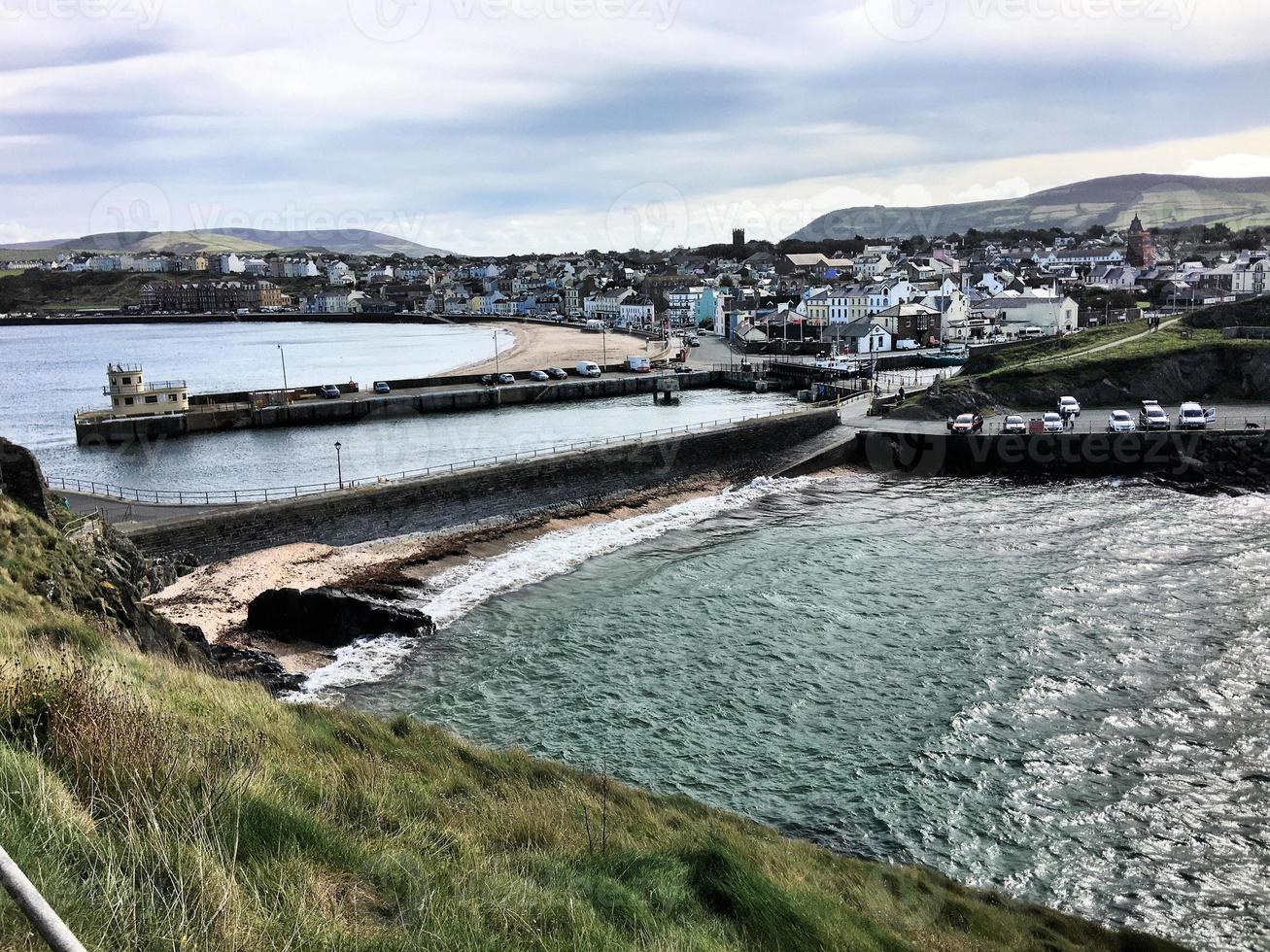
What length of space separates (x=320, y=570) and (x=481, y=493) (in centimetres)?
630

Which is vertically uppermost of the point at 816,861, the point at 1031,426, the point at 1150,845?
the point at 1031,426

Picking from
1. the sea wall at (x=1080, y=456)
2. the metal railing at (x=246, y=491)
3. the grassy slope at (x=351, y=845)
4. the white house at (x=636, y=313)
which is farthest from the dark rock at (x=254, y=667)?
the white house at (x=636, y=313)

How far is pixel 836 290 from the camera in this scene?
78.7 m

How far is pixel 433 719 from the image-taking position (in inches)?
568

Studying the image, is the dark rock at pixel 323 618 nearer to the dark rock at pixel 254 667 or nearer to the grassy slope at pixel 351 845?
the dark rock at pixel 254 667

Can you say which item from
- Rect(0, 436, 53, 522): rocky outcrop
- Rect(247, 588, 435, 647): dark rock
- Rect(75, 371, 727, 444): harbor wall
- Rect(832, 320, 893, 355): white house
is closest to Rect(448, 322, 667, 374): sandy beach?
Rect(75, 371, 727, 444): harbor wall

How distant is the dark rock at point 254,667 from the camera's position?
15.4 m

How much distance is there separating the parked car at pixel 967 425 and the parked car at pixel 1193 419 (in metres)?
6.97

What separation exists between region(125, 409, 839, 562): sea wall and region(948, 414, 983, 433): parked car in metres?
5.00

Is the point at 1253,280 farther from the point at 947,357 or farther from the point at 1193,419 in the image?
the point at 1193,419

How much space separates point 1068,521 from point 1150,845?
16.8 m

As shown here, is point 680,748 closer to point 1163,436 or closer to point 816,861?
point 816,861

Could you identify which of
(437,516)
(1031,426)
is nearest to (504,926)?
(437,516)

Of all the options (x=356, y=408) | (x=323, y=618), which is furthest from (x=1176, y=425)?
(x=356, y=408)
